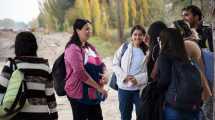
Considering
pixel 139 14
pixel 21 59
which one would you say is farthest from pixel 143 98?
pixel 139 14

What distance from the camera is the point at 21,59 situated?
4.50 m

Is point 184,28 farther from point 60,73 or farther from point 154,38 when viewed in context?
point 60,73

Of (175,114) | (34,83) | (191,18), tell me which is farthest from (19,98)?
(191,18)

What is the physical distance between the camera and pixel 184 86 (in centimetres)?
465

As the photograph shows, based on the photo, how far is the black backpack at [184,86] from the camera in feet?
15.3

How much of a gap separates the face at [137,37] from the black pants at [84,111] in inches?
36.5

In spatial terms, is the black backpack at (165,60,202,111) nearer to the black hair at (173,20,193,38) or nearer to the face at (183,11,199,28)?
the black hair at (173,20,193,38)

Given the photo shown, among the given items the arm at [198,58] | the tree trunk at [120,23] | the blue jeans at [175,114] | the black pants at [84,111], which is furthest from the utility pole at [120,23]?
the blue jeans at [175,114]

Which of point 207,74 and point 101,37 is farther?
point 101,37

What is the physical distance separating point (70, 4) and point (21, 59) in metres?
25.6

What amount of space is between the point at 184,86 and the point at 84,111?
1.52 m

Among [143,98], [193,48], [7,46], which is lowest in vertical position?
[7,46]

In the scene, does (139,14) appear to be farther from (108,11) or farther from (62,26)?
→ (62,26)

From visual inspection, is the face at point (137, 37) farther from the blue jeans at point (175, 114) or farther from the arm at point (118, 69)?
the blue jeans at point (175, 114)
